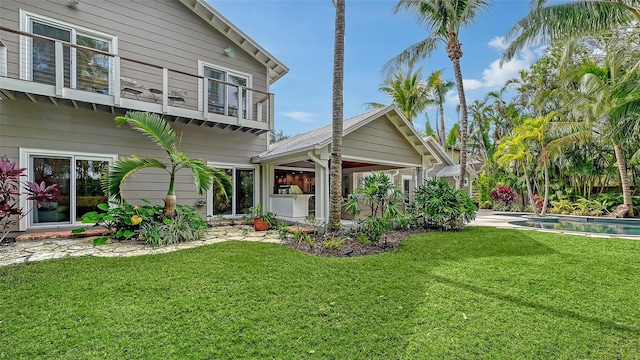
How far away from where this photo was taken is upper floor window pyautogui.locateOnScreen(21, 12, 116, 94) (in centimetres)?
738

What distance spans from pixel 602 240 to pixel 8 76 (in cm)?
1607

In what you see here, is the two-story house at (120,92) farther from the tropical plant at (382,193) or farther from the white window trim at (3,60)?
the tropical plant at (382,193)

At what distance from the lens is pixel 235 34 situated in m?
10.7

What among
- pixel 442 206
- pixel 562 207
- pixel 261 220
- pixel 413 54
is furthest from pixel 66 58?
pixel 562 207

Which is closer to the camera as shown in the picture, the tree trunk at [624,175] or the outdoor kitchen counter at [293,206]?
the outdoor kitchen counter at [293,206]

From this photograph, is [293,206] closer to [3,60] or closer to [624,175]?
[3,60]

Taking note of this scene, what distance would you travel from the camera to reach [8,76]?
711cm

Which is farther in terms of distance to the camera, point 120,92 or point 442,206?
point 442,206

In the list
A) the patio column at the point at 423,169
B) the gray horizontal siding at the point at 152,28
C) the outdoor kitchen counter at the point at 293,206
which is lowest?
the outdoor kitchen counter at the point at 293,206

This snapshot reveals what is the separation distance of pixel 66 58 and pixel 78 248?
499 cm

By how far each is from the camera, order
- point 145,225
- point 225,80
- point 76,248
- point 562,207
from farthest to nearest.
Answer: point 562,207 < point 225,80 < point 145,225 < point 76,248

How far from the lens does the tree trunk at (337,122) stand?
751 centimetres

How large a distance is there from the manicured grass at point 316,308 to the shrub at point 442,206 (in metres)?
3.64

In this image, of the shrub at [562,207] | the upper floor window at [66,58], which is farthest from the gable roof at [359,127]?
the shrub at [562,207]
